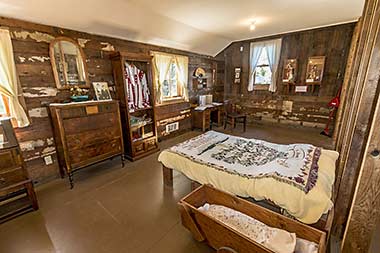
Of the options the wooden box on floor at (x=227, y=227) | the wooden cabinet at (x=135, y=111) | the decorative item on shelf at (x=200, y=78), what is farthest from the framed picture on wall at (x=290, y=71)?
the wooden box on floor at (x=227, y=227)

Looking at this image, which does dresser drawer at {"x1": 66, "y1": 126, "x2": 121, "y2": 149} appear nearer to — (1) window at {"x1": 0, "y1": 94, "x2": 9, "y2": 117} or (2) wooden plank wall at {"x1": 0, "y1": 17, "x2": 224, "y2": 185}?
(2) wooden plank wall at {"x1": 0, "y1": 17, "x2": 224, "y2": 185}

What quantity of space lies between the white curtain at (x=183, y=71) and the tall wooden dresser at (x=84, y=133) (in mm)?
2209

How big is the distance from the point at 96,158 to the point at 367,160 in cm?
308

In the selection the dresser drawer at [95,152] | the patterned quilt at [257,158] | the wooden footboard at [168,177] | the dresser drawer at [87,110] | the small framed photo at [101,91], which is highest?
the small framed photo at [101,91]

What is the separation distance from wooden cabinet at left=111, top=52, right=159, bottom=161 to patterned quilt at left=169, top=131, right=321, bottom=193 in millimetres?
1342

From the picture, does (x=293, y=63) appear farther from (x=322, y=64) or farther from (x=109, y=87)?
(x=109, y=87)

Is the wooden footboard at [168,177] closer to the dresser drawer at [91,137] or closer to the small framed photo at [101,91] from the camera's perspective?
the dresser drawer at [91,137]

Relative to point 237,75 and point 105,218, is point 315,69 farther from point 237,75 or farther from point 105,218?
point 105,218

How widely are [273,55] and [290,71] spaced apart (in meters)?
0.71

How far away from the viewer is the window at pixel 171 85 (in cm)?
438

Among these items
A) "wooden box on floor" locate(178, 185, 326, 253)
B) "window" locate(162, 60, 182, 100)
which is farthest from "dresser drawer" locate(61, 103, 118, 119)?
"wooden box on floor" locate(178, 185, 326, 253)

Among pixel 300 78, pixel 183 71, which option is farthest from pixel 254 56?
pixel 183 71

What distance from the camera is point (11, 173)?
1958 mm

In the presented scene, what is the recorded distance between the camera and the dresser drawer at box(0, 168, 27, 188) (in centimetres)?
190
